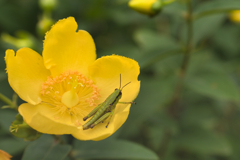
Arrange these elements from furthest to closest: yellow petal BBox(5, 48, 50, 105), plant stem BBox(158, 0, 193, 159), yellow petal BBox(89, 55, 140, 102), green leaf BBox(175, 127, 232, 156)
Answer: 1. green leaf BBox(175, 127, 232, 156)
2. plant stem BBox(158, 0, 193, 159)
3. yellow petal BBox(89, 55, 140, 102)
4. yellow petal BBox(5, 48, 50, 105)

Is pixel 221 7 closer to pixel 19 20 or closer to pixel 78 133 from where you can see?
pixel 78 133

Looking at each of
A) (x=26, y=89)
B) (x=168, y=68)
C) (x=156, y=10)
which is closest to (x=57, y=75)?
(x=26, y=89)

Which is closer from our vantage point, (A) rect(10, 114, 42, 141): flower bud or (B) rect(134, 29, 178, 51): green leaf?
(A) rect(10, 114, 42, 141): flower bud

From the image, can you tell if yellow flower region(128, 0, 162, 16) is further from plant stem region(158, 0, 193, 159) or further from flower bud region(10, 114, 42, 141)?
flower bud region(10, 114, 42, 141)

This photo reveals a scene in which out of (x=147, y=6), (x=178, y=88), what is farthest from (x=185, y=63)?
(x=147, y=6)

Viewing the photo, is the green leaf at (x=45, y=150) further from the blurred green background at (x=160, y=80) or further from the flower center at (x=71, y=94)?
the flower center at (x=71, y=94)

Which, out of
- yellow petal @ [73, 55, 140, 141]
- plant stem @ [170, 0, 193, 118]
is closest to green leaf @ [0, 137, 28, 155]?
yellow petal @ [73, 55, 140, 141]

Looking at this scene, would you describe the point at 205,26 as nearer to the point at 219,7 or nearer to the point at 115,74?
the point at 219,7

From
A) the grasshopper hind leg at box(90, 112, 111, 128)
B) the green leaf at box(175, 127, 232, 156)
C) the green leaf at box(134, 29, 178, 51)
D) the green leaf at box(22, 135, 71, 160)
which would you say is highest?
the green leaf at box(134, 29, 178, 51)
